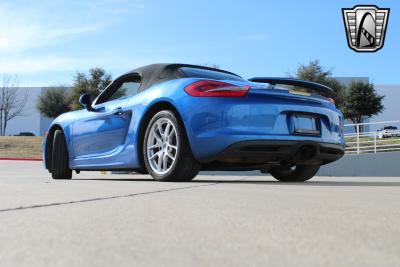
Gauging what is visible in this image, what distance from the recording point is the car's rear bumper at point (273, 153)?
5176 millimetres

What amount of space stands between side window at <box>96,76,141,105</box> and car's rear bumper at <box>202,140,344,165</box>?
1.64 m

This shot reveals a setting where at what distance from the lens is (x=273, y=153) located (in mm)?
5352

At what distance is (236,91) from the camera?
520 centimetres

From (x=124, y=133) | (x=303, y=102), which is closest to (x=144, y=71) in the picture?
(x=124, y=133)

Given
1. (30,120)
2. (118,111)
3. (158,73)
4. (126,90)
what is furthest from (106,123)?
(30,120)

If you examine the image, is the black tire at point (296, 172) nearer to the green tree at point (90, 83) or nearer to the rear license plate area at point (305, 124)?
the rear license plate area at point (305, 124)

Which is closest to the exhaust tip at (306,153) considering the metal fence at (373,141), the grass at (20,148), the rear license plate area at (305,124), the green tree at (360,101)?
the rear license plate area at (305,124)

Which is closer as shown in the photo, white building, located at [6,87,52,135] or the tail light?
the tail light

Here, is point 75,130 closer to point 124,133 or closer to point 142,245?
point 124,133

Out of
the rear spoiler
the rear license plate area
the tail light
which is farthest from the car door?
the rear license plate area

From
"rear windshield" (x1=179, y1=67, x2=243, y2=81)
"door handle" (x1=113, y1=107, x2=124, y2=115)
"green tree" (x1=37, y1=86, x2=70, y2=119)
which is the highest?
"green tree" (x1=37, y1=86, x2=70, y2=119)

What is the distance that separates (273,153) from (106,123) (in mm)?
2242

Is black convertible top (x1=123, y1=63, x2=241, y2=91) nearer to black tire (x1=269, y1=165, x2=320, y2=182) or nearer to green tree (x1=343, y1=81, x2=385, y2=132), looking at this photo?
black tire (x1=269, y1=165, x2=320, y2=182)

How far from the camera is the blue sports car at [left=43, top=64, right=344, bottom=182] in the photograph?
17.0 ft
